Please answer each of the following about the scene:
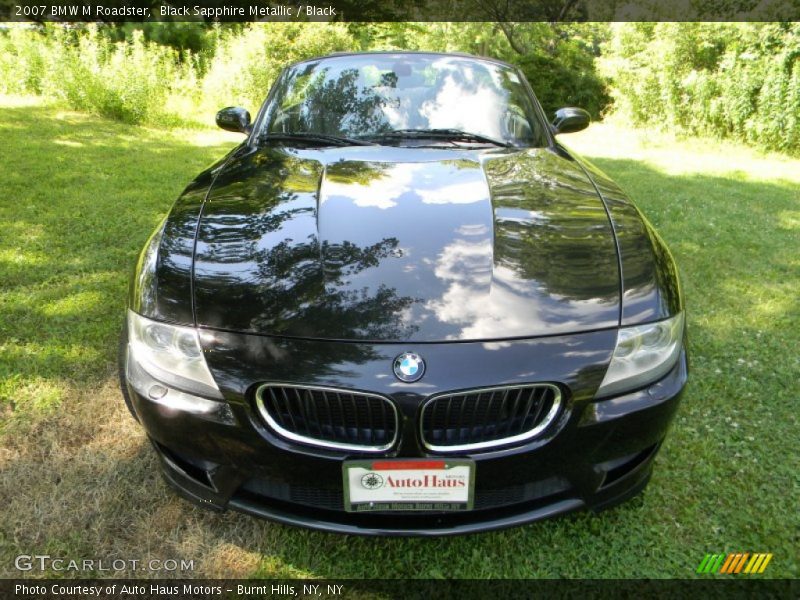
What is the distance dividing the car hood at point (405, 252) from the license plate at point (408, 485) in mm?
323

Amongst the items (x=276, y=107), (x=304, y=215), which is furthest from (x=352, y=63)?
(x=304, y=215)

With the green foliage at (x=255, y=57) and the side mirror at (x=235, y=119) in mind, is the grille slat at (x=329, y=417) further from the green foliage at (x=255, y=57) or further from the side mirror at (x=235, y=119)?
the green foliage at (x=255, y=57)

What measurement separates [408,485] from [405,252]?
68 centimetres

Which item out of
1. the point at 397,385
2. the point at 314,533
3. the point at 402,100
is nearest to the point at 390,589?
the point at 314,533

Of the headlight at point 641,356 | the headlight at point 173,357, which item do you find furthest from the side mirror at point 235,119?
the headlight at point 641,356

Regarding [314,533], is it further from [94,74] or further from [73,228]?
[94,74]

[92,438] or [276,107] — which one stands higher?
[276,107]

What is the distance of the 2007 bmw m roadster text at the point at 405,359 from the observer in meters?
1.51

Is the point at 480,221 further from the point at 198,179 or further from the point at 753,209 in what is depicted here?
the point at 753,209

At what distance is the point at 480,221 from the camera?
1968 millimetres

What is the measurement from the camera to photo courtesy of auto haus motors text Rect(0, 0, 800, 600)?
1531 mm

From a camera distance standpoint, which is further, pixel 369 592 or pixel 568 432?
pixel 369 592

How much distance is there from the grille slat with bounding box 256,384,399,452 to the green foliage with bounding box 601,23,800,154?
9383 mm

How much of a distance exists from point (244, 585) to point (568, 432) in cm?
109
